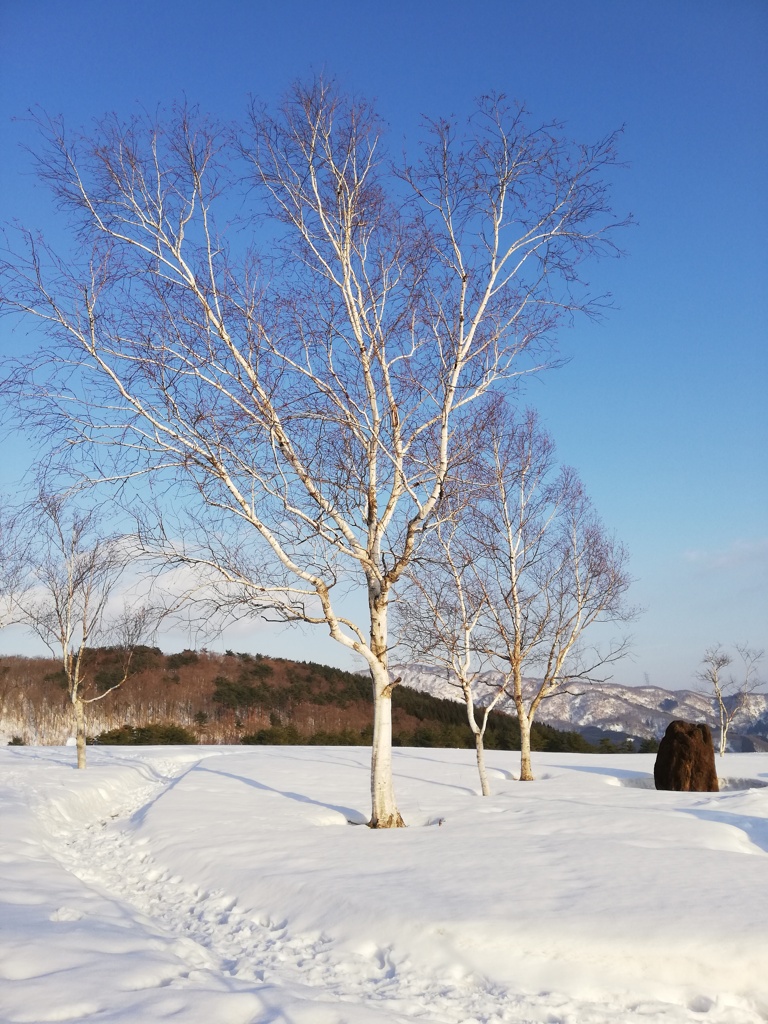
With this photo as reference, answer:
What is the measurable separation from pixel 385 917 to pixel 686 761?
38.2ft

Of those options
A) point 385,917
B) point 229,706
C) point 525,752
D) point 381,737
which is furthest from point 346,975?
point 229,706

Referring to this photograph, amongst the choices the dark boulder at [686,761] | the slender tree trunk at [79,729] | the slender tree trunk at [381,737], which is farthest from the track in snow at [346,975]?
the dark boulder at [686,761]

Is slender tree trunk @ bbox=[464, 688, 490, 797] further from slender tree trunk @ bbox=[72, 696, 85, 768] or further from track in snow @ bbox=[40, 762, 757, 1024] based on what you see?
slender tree trunk @ bbox=[72, 696, 85, 768]

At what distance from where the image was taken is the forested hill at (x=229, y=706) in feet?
94.2

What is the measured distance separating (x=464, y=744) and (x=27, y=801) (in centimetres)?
2234

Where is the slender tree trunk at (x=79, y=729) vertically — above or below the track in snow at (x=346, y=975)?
above

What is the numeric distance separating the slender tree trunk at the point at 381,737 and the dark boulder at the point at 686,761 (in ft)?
25.8

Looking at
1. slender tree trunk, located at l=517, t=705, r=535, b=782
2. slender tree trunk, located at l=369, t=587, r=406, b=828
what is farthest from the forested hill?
slender tree trunk, located at l=369, t=587, r=406, b=828

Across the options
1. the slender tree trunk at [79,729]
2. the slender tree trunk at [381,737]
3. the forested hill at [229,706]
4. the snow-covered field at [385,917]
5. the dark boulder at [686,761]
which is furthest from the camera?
the forested hill at [229,706]

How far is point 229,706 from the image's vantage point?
1406 inches

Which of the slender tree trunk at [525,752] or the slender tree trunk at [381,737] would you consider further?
the slender tree trunk at [525,752]

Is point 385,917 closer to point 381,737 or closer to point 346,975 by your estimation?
point 346,975

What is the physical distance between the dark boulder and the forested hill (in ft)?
44.3

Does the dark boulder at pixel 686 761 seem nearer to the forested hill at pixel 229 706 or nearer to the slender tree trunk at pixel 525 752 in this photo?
the slender tree trunk at pixel 525 752
